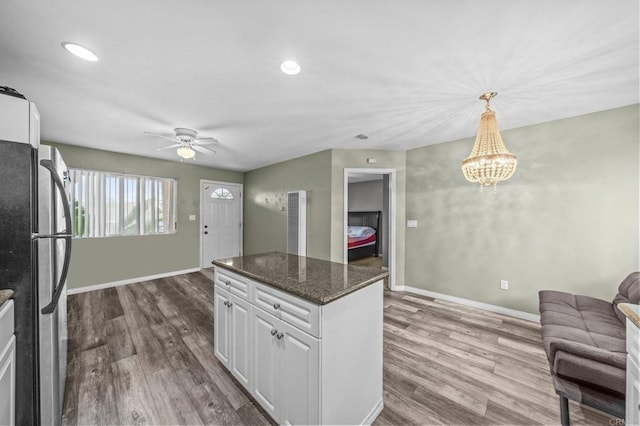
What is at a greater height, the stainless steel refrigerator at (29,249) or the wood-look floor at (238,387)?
the stainless steel refrigerator at (29,249)

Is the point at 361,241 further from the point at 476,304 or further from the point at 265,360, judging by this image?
the point at 265,360

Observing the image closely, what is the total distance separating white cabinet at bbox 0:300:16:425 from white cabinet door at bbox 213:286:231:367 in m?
1.02

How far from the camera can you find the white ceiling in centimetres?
127

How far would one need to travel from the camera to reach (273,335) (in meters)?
1.41

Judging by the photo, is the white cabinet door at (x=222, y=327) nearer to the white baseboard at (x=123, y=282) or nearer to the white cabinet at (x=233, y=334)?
the white cabinet at (x=233, y=334)

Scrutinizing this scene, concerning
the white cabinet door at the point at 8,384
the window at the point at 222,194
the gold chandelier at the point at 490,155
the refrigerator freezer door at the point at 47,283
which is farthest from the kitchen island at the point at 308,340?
the window at the point at 222,194

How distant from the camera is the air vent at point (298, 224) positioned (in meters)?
4.22

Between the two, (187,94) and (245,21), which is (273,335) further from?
(187,94)

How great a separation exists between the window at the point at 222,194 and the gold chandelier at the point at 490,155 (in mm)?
5090

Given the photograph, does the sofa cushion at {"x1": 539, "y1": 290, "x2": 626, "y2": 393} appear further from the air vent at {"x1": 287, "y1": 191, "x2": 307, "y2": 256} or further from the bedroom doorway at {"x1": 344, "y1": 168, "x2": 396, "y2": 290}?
the air vent at {"x1": 287, "y1": 191, "x2": 307, "y2": 256}

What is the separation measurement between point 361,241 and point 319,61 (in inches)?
202

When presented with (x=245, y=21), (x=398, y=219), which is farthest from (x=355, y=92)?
(x=398, y=219)

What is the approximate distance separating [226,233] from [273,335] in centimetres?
474

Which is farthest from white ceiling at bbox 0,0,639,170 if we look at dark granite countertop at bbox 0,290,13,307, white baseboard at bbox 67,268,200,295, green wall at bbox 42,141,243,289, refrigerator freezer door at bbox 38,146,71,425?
white baseboard at bbox 67,268,200,295
